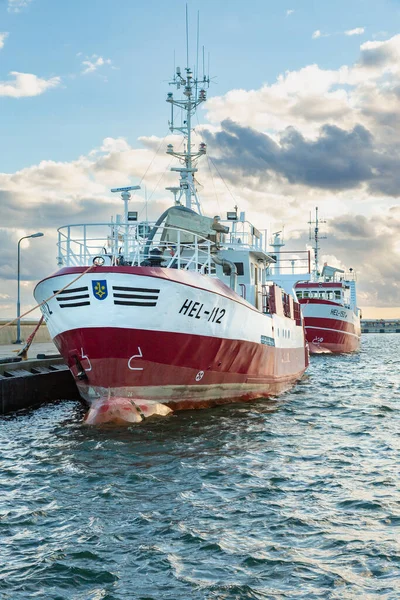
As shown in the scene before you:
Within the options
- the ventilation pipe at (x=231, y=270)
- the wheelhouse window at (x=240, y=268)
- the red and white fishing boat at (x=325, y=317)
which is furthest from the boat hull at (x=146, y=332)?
the red and white fishing boat at (x=325, y=317)

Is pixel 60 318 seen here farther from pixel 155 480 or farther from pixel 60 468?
pixel 155 480

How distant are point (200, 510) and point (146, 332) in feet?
19.6

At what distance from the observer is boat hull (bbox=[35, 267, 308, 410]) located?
1333 cm

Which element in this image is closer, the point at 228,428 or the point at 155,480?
the point at 155,480

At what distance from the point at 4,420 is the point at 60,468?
18.2ft

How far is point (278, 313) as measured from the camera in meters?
21.0

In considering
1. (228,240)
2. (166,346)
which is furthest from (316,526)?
(228,240)

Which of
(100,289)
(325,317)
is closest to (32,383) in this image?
(100,289)

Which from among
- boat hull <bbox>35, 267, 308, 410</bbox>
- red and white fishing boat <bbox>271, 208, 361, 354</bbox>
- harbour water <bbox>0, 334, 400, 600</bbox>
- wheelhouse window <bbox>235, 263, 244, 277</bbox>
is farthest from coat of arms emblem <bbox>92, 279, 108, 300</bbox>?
red and white fishing boat <bbox>271, 208, 361, 354</bbox>

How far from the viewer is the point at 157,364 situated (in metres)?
13.9

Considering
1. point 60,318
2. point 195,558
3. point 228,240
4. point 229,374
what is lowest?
point 195,558

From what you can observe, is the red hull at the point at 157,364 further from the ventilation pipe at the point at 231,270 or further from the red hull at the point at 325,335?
the red hull at the point at 325,335

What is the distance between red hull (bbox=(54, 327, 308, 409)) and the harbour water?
0.90 meters

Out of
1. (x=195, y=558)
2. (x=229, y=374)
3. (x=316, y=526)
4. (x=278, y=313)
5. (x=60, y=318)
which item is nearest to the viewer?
(x=195, y=558)
